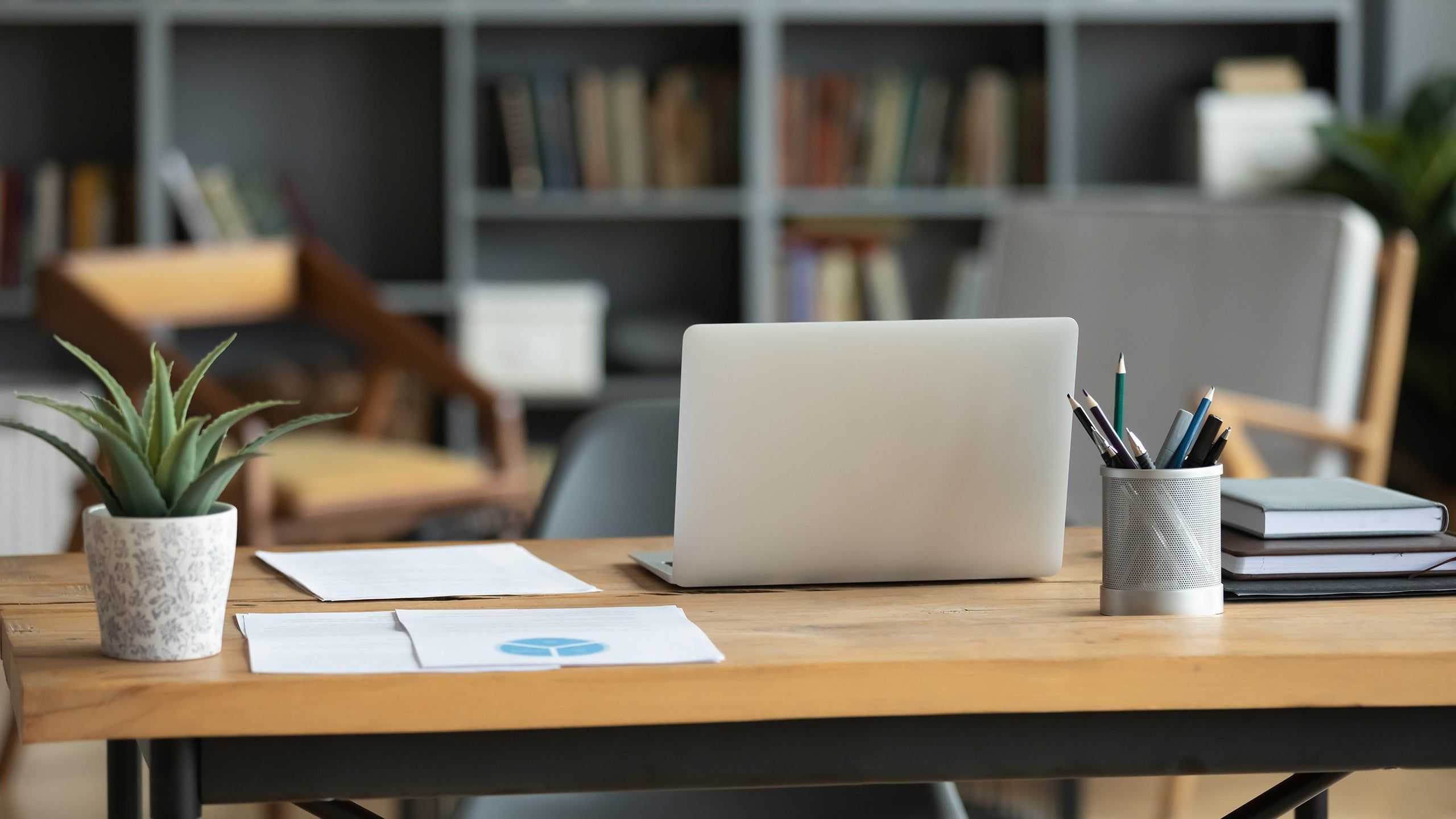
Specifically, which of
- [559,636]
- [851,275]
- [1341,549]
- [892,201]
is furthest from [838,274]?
[559,636]

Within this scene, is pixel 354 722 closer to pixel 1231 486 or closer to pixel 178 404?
pixel 178 404

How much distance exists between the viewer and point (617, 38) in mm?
4176

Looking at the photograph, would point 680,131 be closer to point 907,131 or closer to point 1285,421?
point 907,131

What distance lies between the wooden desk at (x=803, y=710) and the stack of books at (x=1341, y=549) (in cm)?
12

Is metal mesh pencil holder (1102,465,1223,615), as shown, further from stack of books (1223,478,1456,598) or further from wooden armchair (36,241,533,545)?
wooden armchair (36,241,533,545)

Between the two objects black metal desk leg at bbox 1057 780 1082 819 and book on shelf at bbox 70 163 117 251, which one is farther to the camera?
book on shelf at bbox 70 163 117 251

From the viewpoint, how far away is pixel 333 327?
340 centimetres

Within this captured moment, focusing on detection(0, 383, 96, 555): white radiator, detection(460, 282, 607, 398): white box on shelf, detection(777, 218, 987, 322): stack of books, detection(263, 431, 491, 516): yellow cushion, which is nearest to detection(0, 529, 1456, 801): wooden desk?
detection(263, 431, 491, 516): yellow cushion

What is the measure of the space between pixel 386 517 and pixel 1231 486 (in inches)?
78.1

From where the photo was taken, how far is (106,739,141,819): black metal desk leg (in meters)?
1.05

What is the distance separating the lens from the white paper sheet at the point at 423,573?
1.07 m

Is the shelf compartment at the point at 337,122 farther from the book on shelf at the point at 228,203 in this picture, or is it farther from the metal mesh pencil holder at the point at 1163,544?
the metal mesh pencil holder at the point at 1163,544

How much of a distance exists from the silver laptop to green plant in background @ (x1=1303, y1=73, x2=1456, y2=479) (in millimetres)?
2867

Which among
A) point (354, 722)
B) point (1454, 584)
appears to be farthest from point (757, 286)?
point (354, 722)
